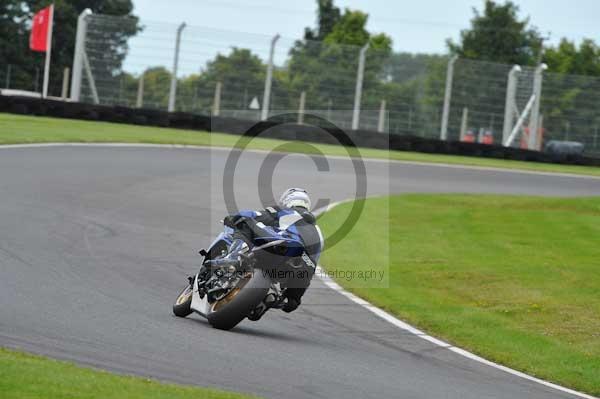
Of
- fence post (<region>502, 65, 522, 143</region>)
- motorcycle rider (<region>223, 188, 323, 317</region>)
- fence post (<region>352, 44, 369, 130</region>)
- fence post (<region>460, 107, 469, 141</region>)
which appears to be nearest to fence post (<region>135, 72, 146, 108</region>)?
fence post (<region>352, 44, 369, 130</region>)

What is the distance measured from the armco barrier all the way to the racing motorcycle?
75.8 feet

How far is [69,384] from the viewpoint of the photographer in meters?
6.20

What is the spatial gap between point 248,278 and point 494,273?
6247 mm

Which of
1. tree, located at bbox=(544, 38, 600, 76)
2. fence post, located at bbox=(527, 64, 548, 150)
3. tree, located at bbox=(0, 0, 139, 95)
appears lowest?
fence post, located at bbox=(527, 64, 548, 150)

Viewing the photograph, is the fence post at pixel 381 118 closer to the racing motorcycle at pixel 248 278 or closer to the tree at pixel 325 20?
the racing motorcycle at pixel 248 278

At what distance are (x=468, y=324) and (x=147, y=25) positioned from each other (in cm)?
2554

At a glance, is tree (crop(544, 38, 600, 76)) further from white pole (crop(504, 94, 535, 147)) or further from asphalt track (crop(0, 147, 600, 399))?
asphalt track (crop(0, 147, 600, 399))

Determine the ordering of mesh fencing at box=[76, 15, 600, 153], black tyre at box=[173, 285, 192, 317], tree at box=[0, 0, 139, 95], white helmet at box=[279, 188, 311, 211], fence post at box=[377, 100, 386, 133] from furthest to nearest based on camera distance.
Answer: tree at box=[0, 0, 139, 95]
fence post at box=[377, 100, 386, 133]
mesh fencing at box=[76, 15, 600, 153]
black tyre at box=[173, 285, 192, 317]
white helmet at box=[279, 188, 311, 211]

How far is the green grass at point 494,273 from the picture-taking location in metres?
10.4

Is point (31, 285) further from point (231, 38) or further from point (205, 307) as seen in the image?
point (231, 38)

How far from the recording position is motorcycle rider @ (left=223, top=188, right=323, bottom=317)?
9.27m

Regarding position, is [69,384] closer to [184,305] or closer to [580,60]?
[184,305]


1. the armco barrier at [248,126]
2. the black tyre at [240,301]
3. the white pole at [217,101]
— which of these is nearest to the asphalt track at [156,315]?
the black tyre at [240,301]

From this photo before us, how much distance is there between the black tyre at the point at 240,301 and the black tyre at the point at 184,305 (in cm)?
59
